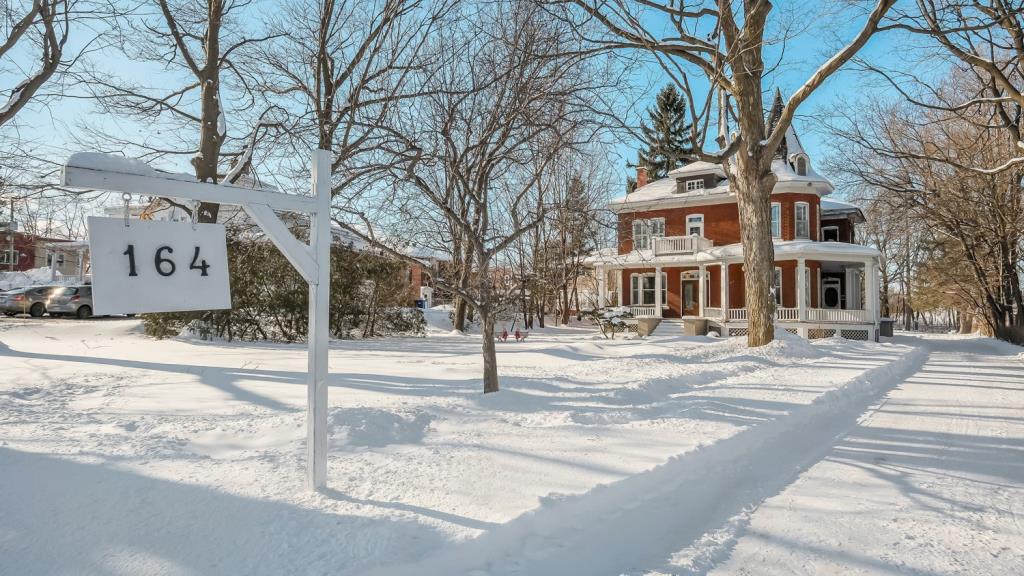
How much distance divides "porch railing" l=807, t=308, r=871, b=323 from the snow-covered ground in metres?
15.7

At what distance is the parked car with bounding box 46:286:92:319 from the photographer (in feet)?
76.9

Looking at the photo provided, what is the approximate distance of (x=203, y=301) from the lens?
330 centimetres

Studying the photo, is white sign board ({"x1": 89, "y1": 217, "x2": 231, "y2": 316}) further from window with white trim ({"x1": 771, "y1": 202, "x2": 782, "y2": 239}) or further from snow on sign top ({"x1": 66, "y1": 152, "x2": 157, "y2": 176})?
window with white trim ({"x1": 771, "y1": 202, "x2": 782, "y2": 239})

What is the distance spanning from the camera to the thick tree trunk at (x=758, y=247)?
14938 mm

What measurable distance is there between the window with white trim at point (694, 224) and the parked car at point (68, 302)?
26.3m

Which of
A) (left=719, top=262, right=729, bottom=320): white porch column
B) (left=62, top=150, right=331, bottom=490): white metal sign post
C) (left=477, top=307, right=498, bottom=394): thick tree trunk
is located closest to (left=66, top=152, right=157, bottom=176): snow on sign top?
(left=62, top=150, right=331, bottom=490): white metal sign post

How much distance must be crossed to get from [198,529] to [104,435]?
8.61 feet

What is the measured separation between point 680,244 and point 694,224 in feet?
6.42

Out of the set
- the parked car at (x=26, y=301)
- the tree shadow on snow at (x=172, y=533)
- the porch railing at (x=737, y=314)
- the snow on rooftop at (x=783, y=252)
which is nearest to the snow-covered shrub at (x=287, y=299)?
the snow on rooftop at (x=783, y=252)

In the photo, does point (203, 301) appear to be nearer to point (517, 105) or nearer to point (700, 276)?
point (517, 105)

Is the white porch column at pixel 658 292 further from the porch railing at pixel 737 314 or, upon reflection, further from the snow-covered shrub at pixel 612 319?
the snow-covered shrub at pixel 612 319

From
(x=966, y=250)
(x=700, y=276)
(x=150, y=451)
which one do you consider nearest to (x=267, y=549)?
(x=150, y=451)

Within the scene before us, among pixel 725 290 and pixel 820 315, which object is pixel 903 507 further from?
pixel 820 315

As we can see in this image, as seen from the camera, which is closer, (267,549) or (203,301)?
(267,549)
